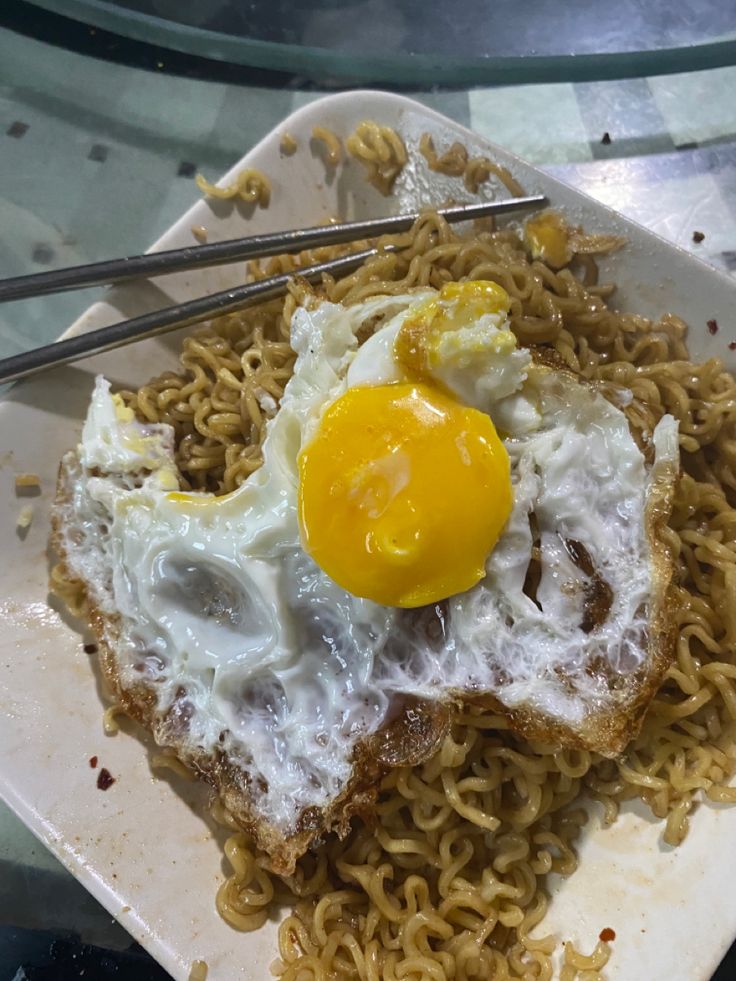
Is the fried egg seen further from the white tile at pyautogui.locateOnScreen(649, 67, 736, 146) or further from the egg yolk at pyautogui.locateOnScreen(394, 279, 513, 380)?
the white tile at pyautogui.locateOnScreen(649, 67, 736, 146)

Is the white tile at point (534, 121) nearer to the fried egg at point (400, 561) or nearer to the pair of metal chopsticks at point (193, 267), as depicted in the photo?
the pair of metal chopsticks at point (193, 267)

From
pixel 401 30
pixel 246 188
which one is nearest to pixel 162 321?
pixel 246 188

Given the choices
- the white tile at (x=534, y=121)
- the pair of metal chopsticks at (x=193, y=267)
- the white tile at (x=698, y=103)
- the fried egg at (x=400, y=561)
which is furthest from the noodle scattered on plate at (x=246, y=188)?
the white tile at (x=698, y=103)

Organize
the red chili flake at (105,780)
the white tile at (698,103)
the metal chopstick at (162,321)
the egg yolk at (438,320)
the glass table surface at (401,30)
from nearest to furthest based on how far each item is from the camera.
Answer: the egg yolk at (438,320) → the red chili flake at (105,780) → the metal chopstick at (162,321) → the glass table surface at (401,30) → the white tile at (698,103)

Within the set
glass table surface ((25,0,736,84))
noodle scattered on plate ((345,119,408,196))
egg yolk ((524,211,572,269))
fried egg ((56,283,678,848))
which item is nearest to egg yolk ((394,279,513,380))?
fried egg ((56,283,678,848))

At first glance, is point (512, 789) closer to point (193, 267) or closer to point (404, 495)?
point (404, 495)

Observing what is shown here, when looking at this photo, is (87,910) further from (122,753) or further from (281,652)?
(281,652)
